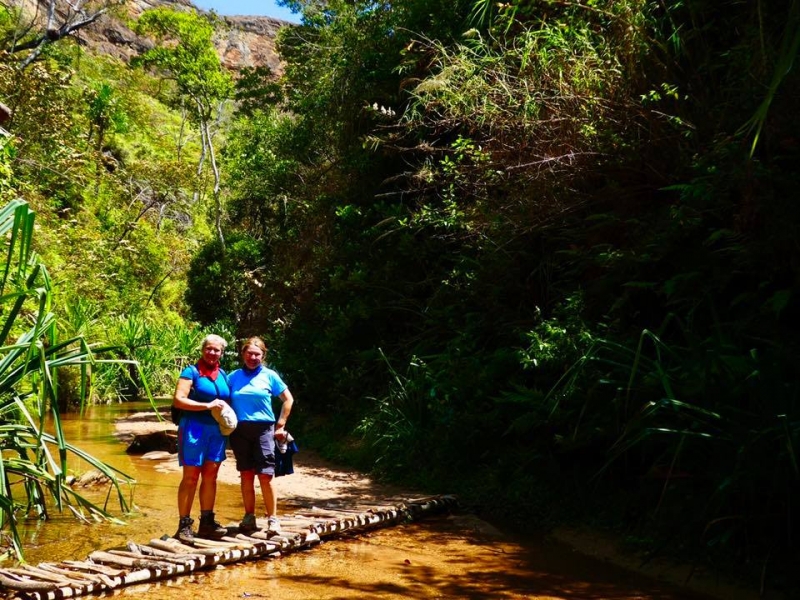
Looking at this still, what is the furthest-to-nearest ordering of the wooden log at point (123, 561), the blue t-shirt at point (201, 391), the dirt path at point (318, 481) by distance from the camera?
the dirt path at point (318, 481), the blue t-shirt at point (201, 391), the wooden log at point (123, 561)

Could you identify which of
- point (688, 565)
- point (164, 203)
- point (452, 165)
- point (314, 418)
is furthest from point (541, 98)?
point (164, 203)

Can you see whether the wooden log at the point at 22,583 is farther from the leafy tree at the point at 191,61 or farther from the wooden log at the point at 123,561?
the leafy tree at the point at 191,61

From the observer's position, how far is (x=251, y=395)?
5.71 meters

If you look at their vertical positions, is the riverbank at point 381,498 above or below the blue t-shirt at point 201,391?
below

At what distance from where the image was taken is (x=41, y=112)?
18.2m

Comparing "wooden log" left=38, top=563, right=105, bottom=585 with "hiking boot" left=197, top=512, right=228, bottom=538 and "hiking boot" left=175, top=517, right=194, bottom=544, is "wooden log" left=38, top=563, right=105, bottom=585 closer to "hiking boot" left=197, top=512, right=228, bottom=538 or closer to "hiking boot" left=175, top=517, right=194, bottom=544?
"hiking boot" left=175, top=517, right=194, bottom=544

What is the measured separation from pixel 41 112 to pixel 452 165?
1277 centimetres

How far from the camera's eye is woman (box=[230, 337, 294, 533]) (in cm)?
571

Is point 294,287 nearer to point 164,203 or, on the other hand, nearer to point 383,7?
point 383,7

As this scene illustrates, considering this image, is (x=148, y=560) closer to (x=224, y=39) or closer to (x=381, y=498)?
(x=381, y=498)

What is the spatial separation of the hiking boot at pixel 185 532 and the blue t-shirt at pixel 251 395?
Result: 31.1 inches

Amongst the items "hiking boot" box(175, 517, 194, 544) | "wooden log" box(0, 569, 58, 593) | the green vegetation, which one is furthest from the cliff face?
"wooden log" box(0, 569, 58, 593)

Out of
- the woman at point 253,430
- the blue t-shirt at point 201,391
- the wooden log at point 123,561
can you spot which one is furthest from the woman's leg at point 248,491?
the wooden log at point 123,561

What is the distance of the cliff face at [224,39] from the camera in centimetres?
6304
